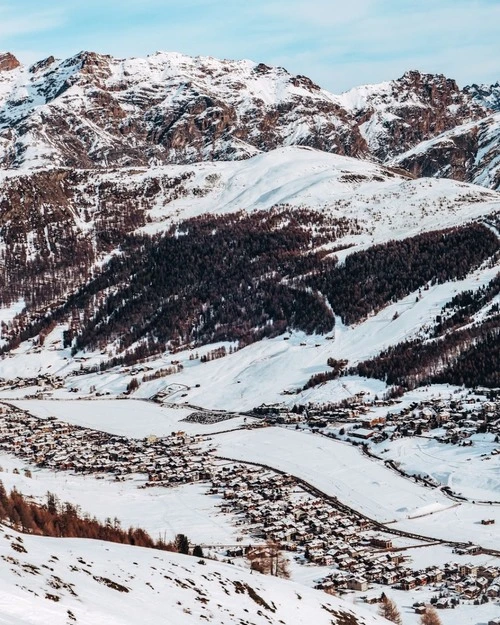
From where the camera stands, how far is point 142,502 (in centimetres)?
9175

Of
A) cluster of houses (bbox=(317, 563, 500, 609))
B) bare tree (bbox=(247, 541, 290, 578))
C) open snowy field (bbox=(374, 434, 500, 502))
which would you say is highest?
bare tree (bbox=(247, 541, 290, 578))

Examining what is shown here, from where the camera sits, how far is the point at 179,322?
199 m

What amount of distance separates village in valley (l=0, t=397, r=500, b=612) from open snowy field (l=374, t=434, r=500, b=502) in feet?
4.03

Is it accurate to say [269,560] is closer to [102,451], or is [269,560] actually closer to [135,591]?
[135,591]

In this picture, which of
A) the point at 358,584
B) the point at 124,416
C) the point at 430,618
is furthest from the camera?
the point at 124,416

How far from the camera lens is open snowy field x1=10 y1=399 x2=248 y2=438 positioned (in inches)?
5265

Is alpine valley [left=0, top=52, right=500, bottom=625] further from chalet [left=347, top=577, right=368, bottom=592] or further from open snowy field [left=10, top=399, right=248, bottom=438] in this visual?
open snowy field [left=10, top=399, right=248, bottom=438]

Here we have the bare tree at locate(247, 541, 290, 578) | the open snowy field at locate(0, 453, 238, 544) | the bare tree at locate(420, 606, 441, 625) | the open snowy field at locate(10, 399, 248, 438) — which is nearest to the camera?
the bare tree at locate(420, 606, 441, 625)

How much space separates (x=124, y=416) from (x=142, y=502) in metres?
53.6

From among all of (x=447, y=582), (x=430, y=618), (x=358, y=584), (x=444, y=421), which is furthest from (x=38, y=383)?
(x=430, y=618)

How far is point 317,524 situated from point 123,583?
152 ft

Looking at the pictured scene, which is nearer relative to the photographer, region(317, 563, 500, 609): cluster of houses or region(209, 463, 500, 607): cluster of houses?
region(317, 563, 500, 609): cluster of houses

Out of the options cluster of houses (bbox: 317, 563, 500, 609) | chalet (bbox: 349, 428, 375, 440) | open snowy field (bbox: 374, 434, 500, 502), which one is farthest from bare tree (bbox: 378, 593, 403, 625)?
chalet (bbox: 349, 428, 375, 440)

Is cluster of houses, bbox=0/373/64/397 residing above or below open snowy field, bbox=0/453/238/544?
above
